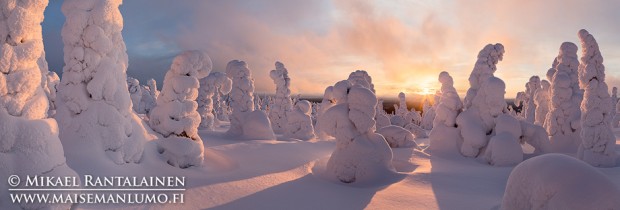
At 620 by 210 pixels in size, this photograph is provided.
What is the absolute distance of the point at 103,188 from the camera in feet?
17.7

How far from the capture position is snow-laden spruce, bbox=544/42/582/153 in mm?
14320

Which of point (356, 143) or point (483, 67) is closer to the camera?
point (356, 143)

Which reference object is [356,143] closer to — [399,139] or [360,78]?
[399,139]

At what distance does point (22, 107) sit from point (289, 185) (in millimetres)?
4802

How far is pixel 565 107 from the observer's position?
47.6 ft

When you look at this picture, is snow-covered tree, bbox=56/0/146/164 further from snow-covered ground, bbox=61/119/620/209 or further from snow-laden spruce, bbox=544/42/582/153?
snow-laden spruce, bbox=544/42/582/153

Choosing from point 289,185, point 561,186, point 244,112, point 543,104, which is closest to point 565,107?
point 543,104

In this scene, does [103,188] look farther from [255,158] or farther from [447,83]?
[447,83]

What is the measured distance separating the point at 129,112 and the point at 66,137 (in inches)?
44.4

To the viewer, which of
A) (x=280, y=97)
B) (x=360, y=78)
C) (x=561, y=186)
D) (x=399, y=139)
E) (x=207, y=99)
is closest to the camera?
(x=561, y=186)

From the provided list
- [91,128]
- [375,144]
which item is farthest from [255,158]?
[91,128]

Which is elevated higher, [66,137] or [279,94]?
[279,94]

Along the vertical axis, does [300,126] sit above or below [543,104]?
below

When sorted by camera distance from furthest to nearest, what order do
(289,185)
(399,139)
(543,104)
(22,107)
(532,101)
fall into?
(532,101) → (543,104) → (399,139) → (289,185) → (22,107)
